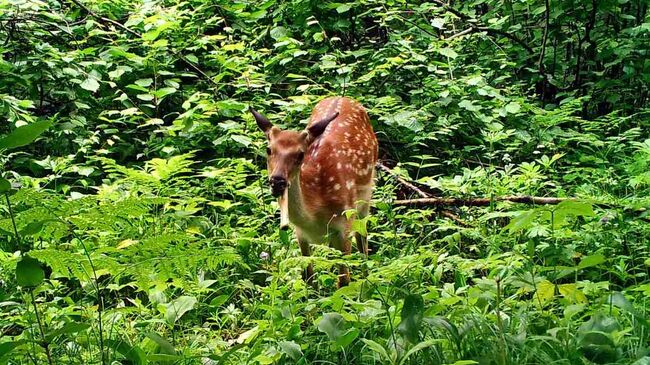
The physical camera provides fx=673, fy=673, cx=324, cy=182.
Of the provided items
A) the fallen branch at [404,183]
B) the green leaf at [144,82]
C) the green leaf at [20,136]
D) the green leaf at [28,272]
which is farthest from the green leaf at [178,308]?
the green leaf at [144,82]

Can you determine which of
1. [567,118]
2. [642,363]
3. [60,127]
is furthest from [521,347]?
[60,127]

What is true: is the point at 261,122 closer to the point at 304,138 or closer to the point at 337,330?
the point at 304,138

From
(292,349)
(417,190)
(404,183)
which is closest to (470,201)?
(417,190)

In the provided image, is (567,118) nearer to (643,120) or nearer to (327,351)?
(643,120)

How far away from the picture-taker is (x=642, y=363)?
204 centimetres

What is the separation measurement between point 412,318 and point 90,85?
5.17 meters

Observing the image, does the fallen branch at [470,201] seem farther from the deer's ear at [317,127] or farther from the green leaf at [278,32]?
the green leaf at [278,32]

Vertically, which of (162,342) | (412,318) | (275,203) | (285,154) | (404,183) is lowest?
(404,183)

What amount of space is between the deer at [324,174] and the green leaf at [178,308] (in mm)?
1223

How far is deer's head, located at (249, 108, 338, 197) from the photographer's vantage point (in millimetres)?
4348

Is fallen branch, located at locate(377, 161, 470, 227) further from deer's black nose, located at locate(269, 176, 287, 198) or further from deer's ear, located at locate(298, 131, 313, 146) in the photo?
deer's black nose, located at locate(269, 176, 287, 198)

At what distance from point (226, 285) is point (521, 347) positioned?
2083 mm

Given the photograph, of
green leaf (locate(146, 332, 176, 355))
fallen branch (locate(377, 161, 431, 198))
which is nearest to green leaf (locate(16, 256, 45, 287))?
green leaf (locate(146, 332, 176, 355))

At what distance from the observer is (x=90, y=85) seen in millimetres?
6543
